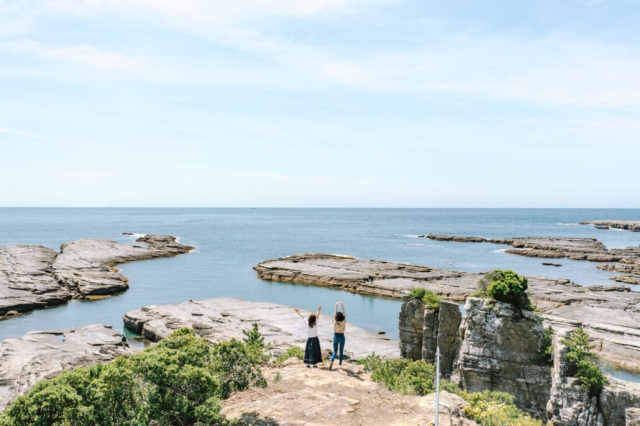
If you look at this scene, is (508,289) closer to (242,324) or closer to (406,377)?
(406,377)

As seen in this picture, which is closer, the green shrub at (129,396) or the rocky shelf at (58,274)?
the green shrub at (129,396)

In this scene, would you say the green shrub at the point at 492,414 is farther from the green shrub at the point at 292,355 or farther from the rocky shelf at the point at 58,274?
the rocky shelf at the point at 58,274

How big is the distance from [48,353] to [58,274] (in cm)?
3416

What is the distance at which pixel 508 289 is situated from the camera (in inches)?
823

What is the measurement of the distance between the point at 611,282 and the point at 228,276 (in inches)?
2159

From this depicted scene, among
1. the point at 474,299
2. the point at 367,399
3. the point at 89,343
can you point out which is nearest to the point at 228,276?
the point at 89,343

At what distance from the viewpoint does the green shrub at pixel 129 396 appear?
34.4ft

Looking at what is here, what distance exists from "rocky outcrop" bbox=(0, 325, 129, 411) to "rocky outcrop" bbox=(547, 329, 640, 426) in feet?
80.7

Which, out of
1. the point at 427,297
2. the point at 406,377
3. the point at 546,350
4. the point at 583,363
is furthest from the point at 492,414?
the point at 427,297

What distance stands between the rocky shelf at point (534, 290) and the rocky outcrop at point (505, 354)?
5.92 m

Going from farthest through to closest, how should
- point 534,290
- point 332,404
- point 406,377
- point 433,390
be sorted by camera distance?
point 534,290 → point 406,377 → point 433,390 → point 332,404

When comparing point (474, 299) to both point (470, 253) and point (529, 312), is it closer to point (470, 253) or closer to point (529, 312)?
point (529, 312)

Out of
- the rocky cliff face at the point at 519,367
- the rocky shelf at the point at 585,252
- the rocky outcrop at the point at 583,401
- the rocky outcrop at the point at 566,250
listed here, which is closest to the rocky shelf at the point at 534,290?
the rocky cliff face at the point at 519,367

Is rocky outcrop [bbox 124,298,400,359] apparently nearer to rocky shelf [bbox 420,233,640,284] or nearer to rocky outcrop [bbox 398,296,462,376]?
rocky outcrop [bbox 398,296,462,376]
